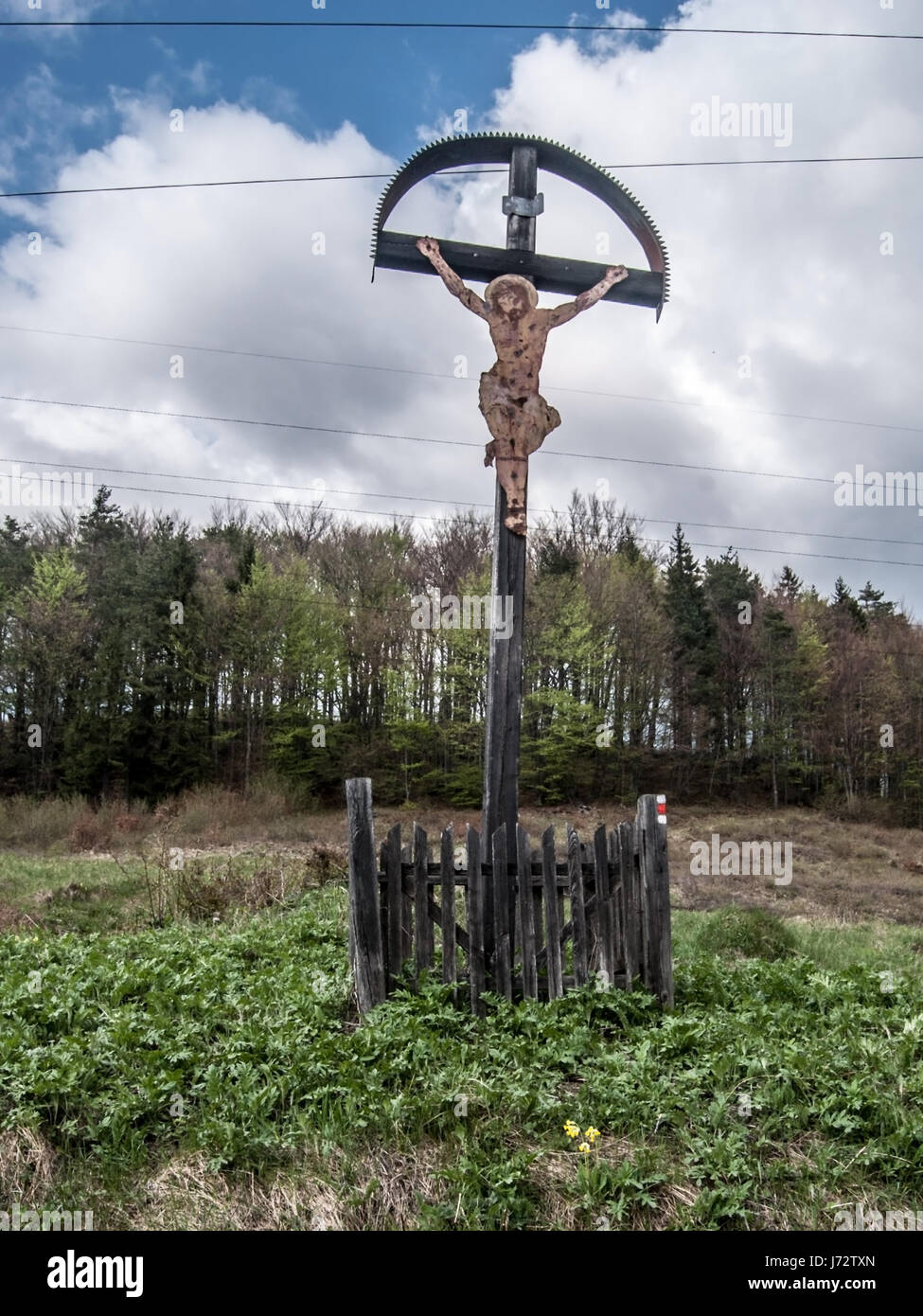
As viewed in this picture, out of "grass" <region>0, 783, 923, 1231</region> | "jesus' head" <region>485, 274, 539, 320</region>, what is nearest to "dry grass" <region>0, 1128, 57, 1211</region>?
"grass" <region>0, 783, 923, 1231</region>

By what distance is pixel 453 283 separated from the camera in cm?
652

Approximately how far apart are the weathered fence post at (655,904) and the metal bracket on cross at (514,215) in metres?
4.43

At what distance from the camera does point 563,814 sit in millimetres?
27234

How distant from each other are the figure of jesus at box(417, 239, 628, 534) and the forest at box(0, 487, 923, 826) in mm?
20196

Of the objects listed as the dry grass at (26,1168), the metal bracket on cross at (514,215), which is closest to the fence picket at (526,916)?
the dry grass at (26,1168)

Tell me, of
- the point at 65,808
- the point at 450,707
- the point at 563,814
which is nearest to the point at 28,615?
the point at 65,808

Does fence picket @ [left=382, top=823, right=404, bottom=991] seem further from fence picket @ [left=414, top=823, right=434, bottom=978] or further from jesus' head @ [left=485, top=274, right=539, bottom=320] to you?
jesus' head @ [left=485, top=274, right=539, bottom=320]

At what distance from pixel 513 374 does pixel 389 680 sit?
73.6 feet

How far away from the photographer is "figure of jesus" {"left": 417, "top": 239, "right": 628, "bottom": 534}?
6.27m

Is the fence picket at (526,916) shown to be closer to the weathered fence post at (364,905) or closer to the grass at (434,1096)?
the grass at (434,1096)

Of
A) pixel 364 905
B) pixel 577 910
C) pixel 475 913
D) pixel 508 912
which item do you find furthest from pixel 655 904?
pixel 364 905

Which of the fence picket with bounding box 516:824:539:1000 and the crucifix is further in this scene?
the crucifix

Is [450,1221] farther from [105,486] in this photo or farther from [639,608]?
[105,486]
